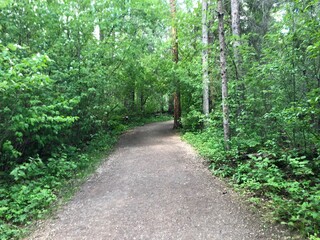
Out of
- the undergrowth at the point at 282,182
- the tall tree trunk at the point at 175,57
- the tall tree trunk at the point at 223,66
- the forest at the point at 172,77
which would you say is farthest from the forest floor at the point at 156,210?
the tall tree trunk at the point at 175,57

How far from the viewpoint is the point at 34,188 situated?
16.5 ft

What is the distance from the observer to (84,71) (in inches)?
311

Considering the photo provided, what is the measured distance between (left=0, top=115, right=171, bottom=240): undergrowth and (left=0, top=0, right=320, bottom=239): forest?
0.02m

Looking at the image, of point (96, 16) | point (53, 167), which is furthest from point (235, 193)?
point (96, 16)

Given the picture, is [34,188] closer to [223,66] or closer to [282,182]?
[282,182]

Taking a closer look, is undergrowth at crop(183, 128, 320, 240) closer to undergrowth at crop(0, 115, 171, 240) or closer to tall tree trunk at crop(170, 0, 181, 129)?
undergrowth at crop(0, 115, 171, 240)

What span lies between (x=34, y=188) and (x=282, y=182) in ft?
16.9

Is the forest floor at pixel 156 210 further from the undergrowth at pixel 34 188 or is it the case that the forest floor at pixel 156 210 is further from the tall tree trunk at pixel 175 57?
the tall tree trunk at pixel 175 57

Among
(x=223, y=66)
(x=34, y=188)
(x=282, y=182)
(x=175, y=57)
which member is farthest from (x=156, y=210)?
(x=175, y=57)

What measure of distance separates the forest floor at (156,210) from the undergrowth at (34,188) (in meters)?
0.31

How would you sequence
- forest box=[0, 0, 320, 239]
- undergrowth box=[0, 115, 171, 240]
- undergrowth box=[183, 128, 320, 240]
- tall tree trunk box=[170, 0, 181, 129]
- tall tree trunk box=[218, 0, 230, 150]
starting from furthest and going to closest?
tall tree trunk box=[170, 0, 181, 129] < tall tree trunk box=[218, 0, 230, 150] < forest box=[0, 0, 320, 239] < undergrowth box=[0, 115, 171, 240] < undergrowth box=[183, 128, 320, 240]

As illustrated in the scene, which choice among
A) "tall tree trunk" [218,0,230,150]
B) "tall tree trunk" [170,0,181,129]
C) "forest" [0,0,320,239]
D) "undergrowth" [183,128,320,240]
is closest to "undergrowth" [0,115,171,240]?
"forest" [0,0,320,239]

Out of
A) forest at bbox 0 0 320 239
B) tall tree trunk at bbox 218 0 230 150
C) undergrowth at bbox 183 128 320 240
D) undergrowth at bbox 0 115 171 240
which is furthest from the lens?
tall tree trunk at bbox 218 0 230 150

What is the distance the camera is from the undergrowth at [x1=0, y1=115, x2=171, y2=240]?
3869mm
